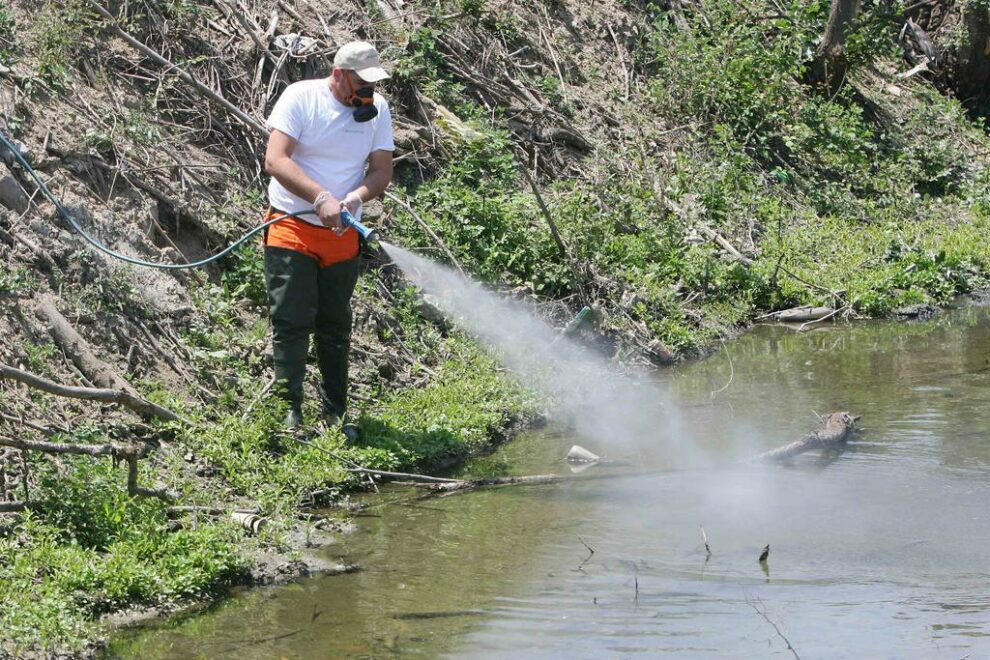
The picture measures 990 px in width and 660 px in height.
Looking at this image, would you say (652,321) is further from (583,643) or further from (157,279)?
(583,643)

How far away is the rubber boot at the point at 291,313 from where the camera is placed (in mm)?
6938

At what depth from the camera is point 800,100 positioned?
49.6 ft

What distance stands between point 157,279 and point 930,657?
4.84 meters

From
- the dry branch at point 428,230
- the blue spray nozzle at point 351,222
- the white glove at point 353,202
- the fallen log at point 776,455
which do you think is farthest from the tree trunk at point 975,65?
the blue spray nozzle at point 351,222

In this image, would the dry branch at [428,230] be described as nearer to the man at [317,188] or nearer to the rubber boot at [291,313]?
the man at [317,188]

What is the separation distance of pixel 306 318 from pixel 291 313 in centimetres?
9

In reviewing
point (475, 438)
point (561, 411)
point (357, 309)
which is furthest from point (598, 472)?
point (357, 309)

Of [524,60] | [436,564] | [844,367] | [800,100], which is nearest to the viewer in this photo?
[436,564]

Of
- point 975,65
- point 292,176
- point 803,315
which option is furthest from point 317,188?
point 975,65

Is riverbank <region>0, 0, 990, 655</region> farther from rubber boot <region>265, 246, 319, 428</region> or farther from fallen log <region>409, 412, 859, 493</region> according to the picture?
fallen log <region>409, 412, 859, 493</region>

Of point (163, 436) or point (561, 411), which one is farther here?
point (561, 411)

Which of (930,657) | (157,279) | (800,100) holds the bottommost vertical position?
(930,657)

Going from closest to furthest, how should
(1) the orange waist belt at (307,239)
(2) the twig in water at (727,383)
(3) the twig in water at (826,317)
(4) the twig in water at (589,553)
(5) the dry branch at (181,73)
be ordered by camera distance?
(4) the twig in water at (589,553), (1) the orange waist belt at (307,239), (5) the dry branch at (181,73), (2) the twig in water at (727,383), (3) the twig in water at (826,317)

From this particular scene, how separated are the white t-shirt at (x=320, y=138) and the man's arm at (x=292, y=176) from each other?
5cm
